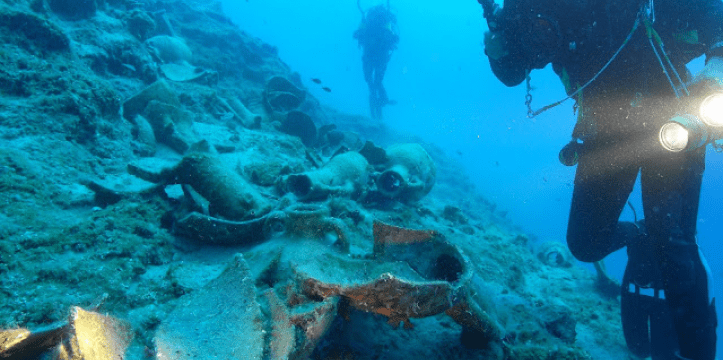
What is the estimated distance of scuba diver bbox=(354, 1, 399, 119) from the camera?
19.6m

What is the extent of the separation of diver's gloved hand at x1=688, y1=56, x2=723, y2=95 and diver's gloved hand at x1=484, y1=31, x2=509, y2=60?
192 centimetres

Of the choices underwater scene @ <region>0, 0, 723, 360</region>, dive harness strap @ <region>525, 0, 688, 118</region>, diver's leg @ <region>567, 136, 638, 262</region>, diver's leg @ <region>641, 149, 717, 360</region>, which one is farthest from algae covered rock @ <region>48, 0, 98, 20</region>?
diver's leg @ <region>641, 149, 717, 360</region>

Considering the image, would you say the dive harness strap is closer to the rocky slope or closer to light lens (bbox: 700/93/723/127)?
light lens (bbox: 700/93/723/127)

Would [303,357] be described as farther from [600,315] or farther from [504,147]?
[504,147]

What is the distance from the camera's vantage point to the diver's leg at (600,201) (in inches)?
153

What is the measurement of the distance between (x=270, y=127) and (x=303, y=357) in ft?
23.0

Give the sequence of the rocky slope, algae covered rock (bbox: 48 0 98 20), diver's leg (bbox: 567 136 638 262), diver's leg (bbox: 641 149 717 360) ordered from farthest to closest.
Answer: algae covered rock (bbox: 48 0 98 20), diver's leg (bbox: 567 136 638 262), diver's leg (bbox: 641 149 717 360), the rocky slope

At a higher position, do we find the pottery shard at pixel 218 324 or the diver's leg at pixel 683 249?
the diver's leg at pixel 683 249

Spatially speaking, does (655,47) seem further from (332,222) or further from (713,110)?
(332,222)

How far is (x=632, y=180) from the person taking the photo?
3883 mm

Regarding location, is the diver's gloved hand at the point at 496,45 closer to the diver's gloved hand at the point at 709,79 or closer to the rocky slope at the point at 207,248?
the diver's gloved hand at the point at 709,79

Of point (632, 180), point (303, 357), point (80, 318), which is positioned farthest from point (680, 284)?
point (80, 318)

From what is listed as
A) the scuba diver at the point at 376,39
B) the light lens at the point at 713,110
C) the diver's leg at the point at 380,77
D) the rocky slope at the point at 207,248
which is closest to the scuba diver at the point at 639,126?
Answer: the light lens at the point at 713,110

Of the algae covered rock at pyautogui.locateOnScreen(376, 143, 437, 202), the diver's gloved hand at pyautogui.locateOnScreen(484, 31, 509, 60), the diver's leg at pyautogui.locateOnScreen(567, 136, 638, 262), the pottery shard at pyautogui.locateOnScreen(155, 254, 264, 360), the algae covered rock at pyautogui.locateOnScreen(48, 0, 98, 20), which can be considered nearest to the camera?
the pottery shard at pyautogui.locateOnScreen(155, 254, 264, 360)
